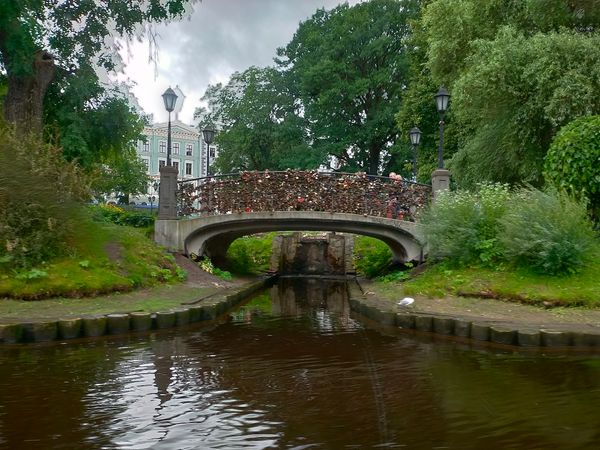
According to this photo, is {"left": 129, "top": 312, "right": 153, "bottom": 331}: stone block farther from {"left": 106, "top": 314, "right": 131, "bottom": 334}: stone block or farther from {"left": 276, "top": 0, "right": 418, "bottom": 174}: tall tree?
{"left": 276, "top": 0, "right": 418, "bottom": 174}: tall tree

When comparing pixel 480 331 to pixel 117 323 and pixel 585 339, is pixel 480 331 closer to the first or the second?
pixel 585 339

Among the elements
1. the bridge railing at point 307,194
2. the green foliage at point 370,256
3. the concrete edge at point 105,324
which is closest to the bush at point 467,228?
the bridge railing at point 307,194

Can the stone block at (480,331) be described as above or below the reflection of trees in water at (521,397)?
above

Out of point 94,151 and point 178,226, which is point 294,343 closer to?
point 178,226

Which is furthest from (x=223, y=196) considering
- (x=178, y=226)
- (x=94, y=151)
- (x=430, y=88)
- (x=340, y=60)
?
(x=340, y=60)

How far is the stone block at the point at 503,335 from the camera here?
9055mm

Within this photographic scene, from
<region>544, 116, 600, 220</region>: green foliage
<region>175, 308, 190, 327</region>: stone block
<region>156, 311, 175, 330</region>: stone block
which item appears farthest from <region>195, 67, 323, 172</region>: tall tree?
<region>156, 311, 175, 330</region>: stone block

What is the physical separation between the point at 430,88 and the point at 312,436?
2616 cm

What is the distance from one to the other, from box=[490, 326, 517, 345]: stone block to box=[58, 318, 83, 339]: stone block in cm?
699

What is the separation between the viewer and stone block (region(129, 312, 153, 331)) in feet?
32.8

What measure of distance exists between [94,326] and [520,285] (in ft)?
27.8

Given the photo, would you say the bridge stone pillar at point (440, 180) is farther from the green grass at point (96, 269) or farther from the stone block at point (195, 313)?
the stone block at point (195, 313)

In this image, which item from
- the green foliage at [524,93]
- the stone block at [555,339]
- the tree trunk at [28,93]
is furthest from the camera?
the tree trunk at [28,93]

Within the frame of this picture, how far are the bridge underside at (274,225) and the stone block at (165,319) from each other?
255 inches
